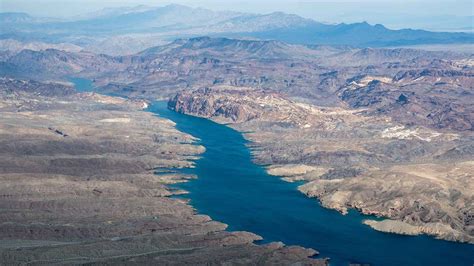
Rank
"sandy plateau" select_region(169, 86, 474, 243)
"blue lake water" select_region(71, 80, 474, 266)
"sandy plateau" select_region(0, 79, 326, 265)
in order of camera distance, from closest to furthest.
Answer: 1. "sandy plateau" select_region(0, 79, 326, 265)
2. "blue lake water" select_region(71, 80, 474, 266)
3. "sandy plateau" select_region(169, 86, 474, 243)

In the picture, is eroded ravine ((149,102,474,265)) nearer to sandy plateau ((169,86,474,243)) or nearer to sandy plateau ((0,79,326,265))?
sandy plateau ((169,86,474,243))

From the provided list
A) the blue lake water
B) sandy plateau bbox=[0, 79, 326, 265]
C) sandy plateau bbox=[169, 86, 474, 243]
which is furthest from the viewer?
sandy plateau bbox=[169, 86, 474, 243]

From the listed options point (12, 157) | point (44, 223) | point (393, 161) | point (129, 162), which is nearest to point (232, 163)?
point (129, 162)

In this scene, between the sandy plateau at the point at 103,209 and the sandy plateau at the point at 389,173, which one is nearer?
the sandy plateau at the point at 103,209

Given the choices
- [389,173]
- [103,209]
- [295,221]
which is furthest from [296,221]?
[103,209]

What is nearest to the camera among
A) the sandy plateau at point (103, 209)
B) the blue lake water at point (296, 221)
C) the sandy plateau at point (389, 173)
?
the sandy plateau at point (103, 209)

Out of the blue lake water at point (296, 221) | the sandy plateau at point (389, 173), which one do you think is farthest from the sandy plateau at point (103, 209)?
the sandy plateau at point (389, 173)

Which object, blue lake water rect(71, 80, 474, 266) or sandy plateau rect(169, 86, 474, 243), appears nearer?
blue lake water rect(71, 80, 474, 266)

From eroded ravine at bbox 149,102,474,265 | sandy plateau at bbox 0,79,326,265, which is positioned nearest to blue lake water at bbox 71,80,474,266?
eroded ravine at bbox 149,102,474,265

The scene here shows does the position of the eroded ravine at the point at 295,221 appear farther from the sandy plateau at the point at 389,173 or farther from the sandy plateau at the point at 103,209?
the sandy plateau at the point at 103,209

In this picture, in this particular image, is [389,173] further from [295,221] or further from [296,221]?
[295,221]
